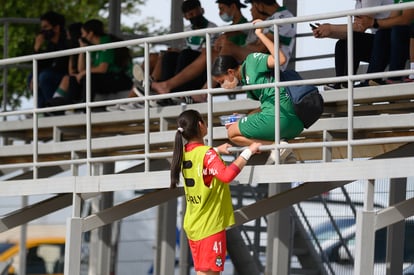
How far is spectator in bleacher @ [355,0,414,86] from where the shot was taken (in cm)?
1159

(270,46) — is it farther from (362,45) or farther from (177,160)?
(362,45)

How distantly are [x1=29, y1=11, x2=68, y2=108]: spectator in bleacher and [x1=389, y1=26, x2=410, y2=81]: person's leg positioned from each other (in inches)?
206

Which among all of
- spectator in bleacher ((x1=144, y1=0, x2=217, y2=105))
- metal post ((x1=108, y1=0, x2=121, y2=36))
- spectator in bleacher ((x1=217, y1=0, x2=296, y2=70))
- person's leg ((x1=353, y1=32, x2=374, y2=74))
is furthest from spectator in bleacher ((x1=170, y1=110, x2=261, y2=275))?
metal post ((x1=108, y1=0, x2=121, y2=36))

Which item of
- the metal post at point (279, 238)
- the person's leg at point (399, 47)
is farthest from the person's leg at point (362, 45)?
the metal post at point (279, 238)

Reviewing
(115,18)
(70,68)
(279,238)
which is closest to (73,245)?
(279,238)

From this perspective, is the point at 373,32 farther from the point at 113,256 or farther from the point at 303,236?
the point at 113,256

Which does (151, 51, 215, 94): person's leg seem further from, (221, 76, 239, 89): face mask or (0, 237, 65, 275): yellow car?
(0, 237, 65, 275): yellow car

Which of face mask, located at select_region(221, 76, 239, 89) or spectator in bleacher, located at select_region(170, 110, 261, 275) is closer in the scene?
spectator in bleacher, located at select_region(170, 110, 261, 275)

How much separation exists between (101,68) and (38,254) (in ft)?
47.9

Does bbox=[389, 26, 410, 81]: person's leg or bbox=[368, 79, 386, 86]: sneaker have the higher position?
bbox=[389, 26, 410, 81]: person's leg

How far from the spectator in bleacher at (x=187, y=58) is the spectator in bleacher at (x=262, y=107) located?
8.14ft

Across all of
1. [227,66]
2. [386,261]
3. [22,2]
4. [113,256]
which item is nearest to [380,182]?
[386,261]

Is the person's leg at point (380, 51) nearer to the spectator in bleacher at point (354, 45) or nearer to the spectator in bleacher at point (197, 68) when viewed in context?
the spectator in bleacher at point (354, 45)

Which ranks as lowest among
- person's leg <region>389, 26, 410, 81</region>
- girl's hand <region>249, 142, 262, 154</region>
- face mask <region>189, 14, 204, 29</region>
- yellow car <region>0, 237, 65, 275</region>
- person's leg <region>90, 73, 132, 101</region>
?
yellow car <region>0, 237, 65, 275</region>
